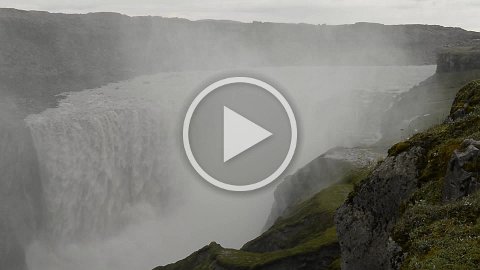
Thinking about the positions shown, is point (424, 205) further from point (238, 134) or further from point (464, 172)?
point (238, 134)

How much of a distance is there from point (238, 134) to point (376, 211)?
8309 millimetres

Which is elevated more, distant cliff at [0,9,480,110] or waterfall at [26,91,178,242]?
distant cliff at [0,9,480,110]

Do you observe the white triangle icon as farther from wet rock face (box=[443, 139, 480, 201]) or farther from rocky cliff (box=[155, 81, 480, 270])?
wet rock face (box=[443, 139, 480, 201])

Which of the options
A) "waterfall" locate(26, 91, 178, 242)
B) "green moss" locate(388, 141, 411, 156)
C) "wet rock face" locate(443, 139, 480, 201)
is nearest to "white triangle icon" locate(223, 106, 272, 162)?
"green moss" locate(388, 141, 411, 156)

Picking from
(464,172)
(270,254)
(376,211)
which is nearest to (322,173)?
(270,254)

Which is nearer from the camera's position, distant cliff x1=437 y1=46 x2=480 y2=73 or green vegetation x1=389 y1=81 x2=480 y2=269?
green vegetation x1=389 y1=81 x2=480 y2=269

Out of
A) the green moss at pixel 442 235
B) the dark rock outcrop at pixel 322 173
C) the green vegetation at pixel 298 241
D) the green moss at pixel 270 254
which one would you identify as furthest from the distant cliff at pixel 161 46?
the green moss at pixel 442 235

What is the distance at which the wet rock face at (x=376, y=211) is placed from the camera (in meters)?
15.4

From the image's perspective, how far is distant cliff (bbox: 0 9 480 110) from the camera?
344 ft

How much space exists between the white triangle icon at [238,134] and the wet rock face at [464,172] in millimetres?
10334

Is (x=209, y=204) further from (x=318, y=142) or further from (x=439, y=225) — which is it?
(x=439, y=225)

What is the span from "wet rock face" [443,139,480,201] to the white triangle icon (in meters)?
10.3

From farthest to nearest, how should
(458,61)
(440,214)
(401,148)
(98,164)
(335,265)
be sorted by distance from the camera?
(458,61)
(98,164)
(335,265)
(401,148)
(440,214)

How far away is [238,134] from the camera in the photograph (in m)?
22.6
